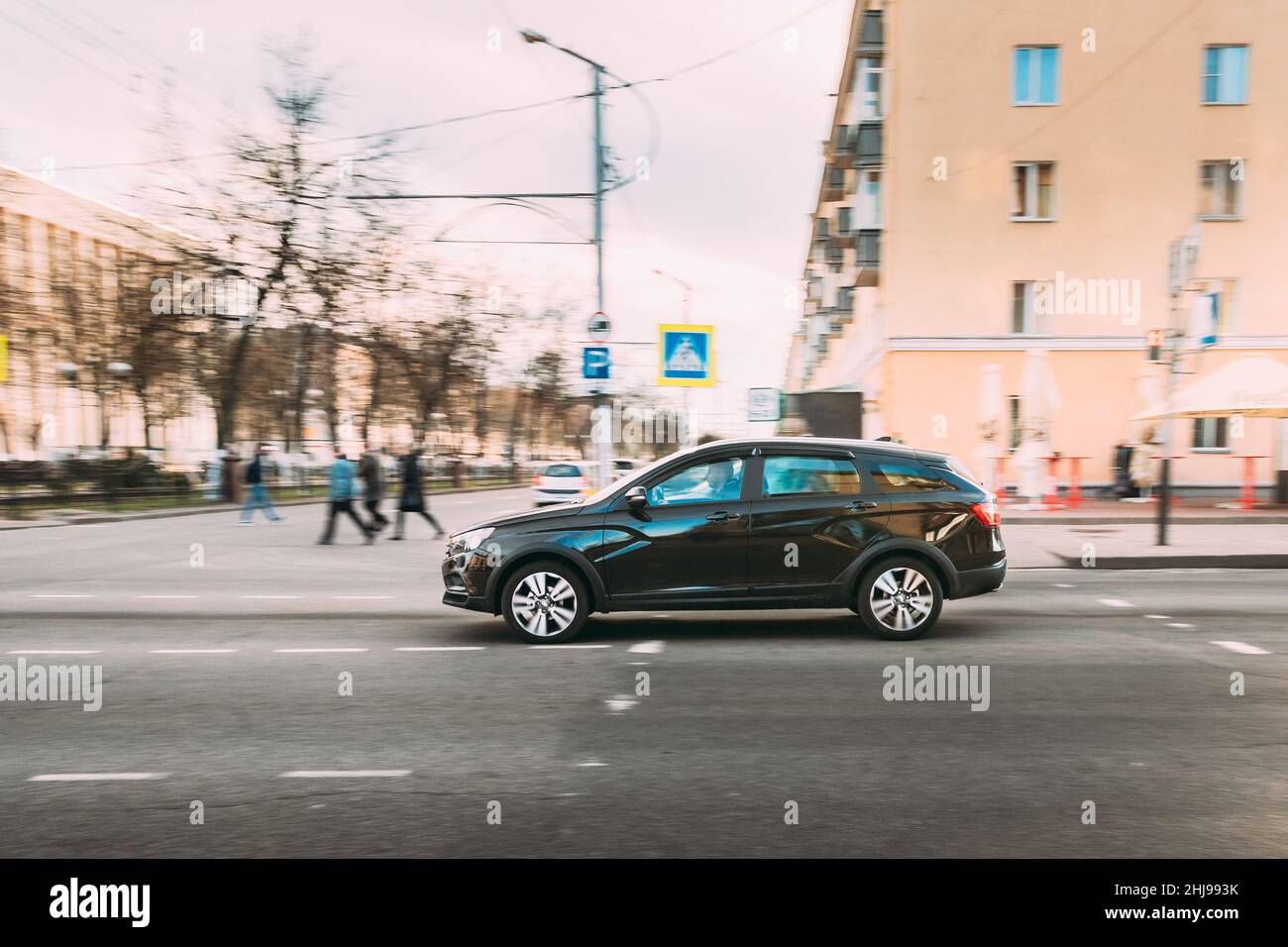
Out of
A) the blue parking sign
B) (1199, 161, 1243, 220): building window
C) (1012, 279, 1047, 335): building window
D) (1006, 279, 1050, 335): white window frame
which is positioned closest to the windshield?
the blue parking sign

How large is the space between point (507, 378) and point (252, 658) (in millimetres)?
52501

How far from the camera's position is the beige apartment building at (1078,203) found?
28531 millimetres

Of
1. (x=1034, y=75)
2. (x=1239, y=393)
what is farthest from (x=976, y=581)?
(x=1034, y=75)

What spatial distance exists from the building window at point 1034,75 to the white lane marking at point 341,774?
93.9 ft

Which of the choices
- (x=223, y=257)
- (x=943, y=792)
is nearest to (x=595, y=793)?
(x=943, y=792)

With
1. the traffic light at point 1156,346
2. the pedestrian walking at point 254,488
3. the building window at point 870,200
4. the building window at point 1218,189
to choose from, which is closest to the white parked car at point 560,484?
the pedestrian walking at point 254,488

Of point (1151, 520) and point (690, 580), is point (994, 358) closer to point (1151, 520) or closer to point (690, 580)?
point (1151, 520)

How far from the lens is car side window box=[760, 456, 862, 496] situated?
888cm

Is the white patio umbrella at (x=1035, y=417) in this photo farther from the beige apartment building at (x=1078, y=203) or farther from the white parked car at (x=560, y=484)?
the white parked car at (x=560, y=484)

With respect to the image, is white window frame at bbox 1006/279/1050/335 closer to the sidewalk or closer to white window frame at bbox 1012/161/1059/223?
white window frame at bbox 1012/161/1059/223

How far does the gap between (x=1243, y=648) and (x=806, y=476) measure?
357 cm

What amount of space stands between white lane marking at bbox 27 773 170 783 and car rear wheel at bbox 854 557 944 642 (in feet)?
17.8

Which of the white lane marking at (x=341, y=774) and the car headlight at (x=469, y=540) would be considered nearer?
the white lane marking at (x=341, y=774)

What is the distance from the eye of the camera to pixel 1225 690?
22.5 feet
